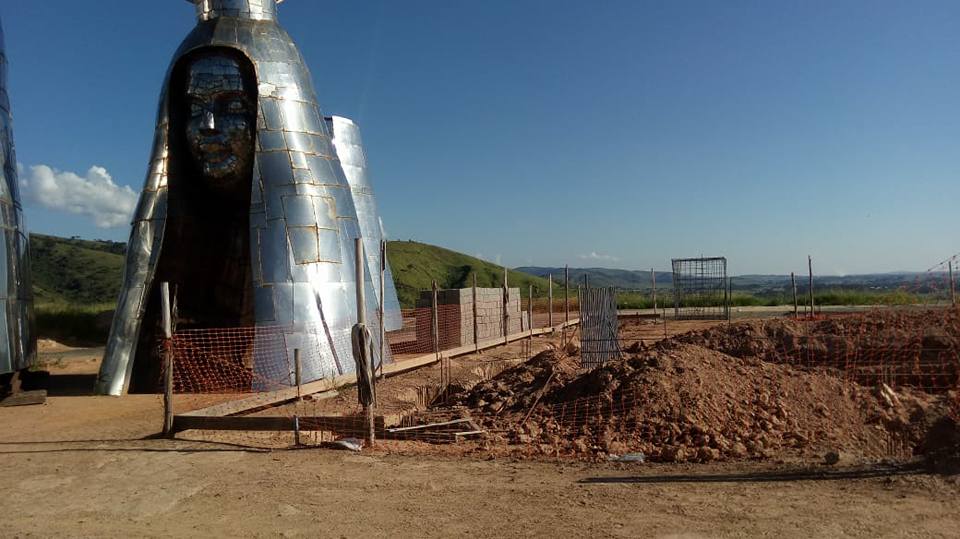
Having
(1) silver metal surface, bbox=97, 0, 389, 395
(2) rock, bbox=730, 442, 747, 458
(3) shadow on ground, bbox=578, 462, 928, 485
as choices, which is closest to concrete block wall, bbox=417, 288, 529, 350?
(1) silver metal surface, bbox=97, 0, 389, 395

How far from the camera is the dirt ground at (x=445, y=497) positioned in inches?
189

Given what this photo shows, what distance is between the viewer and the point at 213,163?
12844 millimetres

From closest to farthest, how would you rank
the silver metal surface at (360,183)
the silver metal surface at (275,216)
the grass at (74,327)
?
the silver metal surface at (275,216)
the silver metal surface at (360,183)
the grass at (74,327)

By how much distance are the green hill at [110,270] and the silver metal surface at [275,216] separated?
37.4 metres

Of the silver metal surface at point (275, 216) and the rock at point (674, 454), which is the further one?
the silver metal surface at point (275, 216)

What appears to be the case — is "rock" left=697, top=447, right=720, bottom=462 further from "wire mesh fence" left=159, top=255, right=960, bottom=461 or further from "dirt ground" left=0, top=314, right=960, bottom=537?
"dirt ground" left=0, top=314, right=960, bottom=537

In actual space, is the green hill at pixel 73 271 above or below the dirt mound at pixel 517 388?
above

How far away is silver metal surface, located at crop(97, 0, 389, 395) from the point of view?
11953 millimetres

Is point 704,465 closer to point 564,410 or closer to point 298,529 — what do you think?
point 564,410

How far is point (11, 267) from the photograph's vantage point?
1194 cm

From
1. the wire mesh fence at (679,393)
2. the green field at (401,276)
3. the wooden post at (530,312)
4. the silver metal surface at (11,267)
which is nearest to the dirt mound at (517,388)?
the wire mesh fence at (679,393)

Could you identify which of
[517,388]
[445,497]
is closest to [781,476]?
[445,497]

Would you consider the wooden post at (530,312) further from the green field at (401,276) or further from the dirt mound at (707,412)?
the green field at (401,276)

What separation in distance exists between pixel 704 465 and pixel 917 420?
243cm
